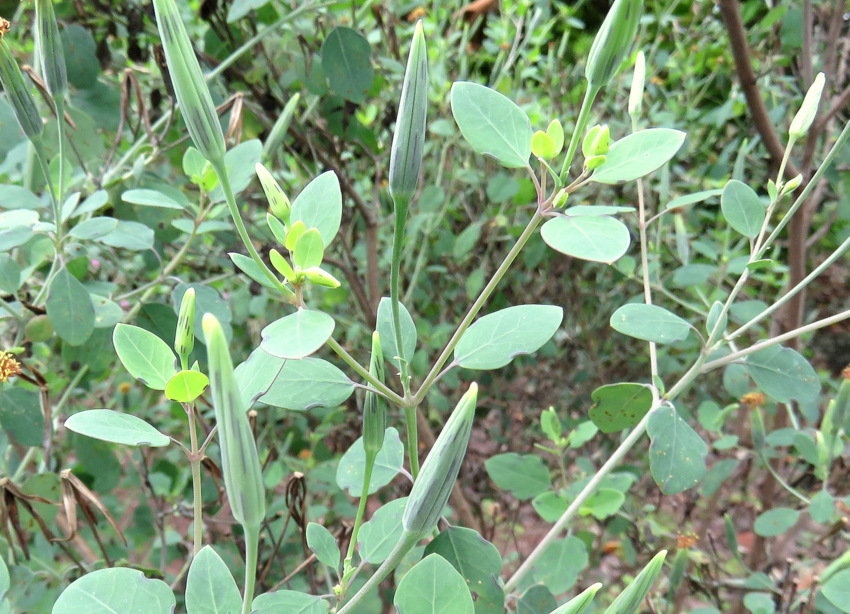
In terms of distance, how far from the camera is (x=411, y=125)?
290mm

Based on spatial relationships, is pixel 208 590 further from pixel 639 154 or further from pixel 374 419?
pixel 639 154

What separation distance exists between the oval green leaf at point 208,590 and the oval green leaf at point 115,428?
0.06m

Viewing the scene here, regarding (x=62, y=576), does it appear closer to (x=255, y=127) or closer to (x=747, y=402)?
(x=255, y=127)

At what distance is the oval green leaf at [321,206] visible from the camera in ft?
1.05

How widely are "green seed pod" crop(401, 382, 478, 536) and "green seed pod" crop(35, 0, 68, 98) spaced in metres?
0.40

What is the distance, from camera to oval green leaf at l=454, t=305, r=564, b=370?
1.11 feet

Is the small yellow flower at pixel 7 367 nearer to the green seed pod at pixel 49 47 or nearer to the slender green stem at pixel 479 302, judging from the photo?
the green seed pod at pixel 49 47

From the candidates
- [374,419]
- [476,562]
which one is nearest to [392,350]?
[374,419]

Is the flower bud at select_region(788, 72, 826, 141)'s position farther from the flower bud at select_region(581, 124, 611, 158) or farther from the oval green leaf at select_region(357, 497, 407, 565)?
the oval green leaf at select_region(357, 497, 407, 565)

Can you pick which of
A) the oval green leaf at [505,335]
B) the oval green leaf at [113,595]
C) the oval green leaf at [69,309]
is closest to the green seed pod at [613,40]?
the oval green leaf at [505,335]

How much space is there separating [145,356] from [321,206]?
0.41 feet

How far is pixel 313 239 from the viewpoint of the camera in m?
0.29

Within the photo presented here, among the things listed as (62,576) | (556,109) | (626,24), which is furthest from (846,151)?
(62,576)

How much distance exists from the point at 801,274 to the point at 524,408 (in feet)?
2.14
